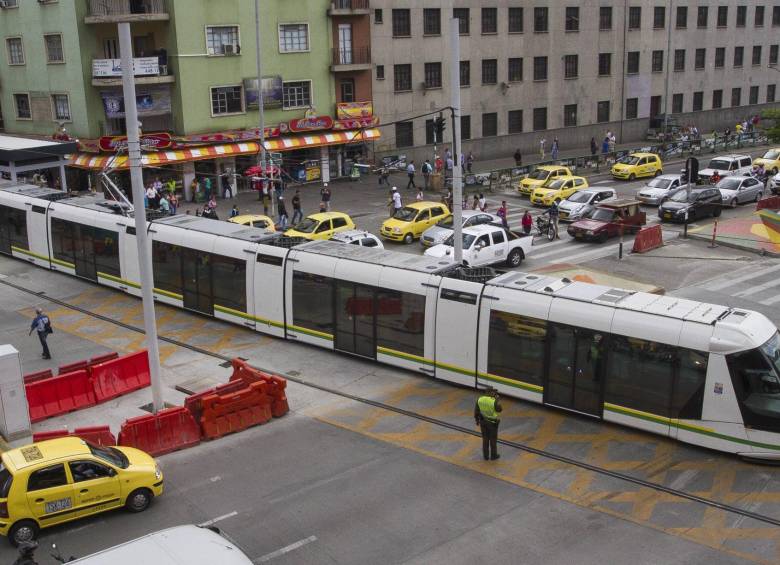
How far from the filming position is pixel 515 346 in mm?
18688

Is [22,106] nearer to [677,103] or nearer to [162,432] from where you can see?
[162,432]

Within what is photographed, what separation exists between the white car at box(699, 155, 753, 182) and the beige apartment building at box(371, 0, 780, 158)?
15011 millimetres

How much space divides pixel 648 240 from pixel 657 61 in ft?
128

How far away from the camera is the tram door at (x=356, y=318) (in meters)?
21.3

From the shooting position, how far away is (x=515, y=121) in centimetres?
6238

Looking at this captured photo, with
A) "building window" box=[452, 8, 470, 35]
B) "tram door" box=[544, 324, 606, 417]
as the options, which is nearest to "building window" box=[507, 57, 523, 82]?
"building window" box=[452, 8, 470, 35]

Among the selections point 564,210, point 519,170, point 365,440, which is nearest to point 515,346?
point 365,440

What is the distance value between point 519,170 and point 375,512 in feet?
133

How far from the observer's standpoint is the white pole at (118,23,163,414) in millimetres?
17281

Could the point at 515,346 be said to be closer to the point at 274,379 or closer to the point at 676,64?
the point at 274,379

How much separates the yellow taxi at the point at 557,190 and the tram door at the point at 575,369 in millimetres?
27464

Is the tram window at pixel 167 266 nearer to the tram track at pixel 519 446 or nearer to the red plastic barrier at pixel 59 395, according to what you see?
the tram track at pixel 519 446

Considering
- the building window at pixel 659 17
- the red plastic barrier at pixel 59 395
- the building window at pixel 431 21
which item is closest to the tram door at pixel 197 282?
the red plastic barrier at pixel 59 395

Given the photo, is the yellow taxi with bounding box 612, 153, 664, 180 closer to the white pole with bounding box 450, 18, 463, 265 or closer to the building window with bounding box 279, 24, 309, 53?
the building window with bounding box 279, 24, 309, 53
